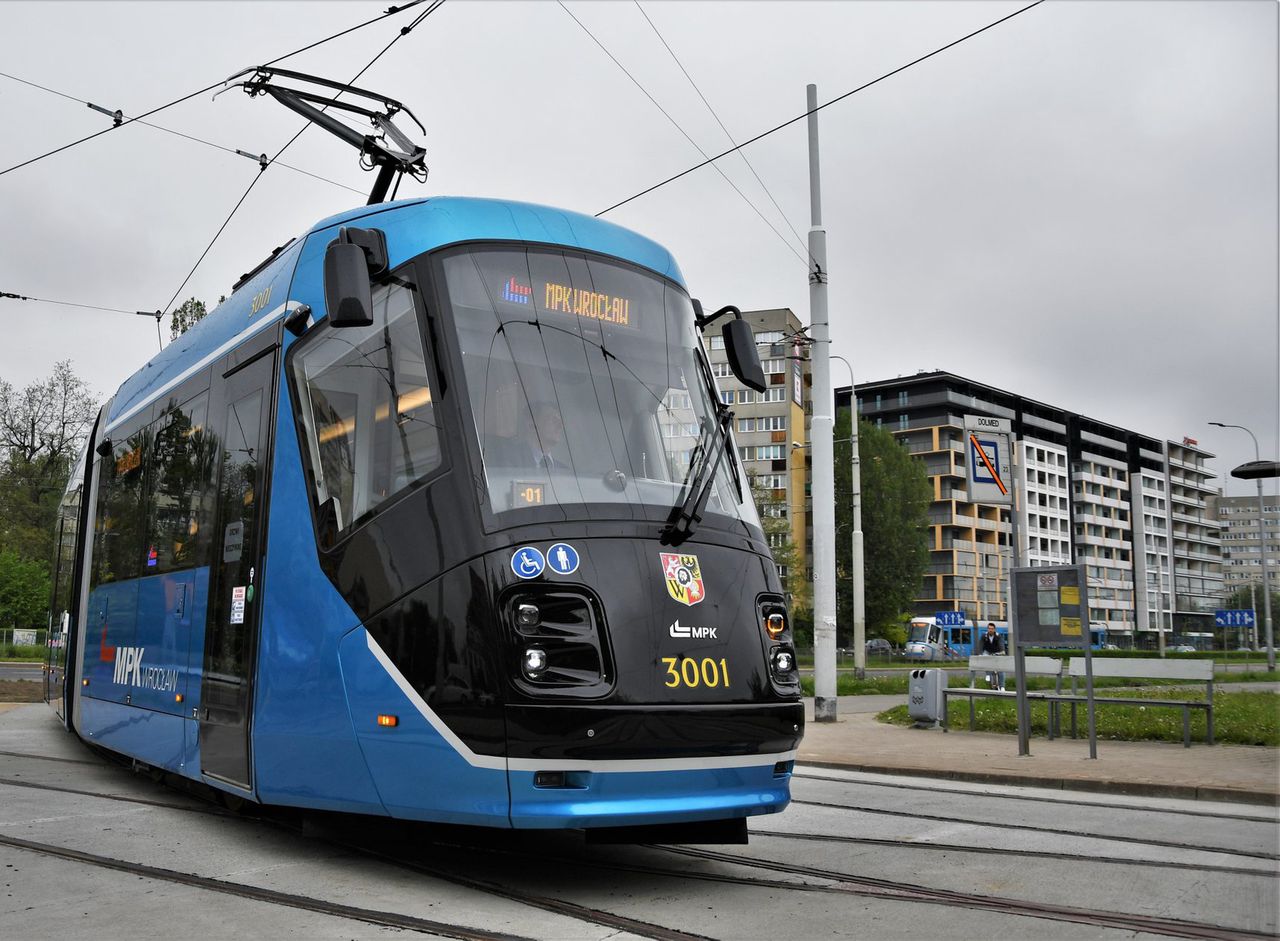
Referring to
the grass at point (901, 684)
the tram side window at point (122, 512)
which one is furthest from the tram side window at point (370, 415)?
the grass at point (901, 684)

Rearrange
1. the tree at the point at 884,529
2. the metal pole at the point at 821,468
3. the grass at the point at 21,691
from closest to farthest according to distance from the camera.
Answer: the metal pole at the point at 821,468 < the grass at the point at 21,691 < the tree at the point at 884,529

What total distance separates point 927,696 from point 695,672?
13.5 meters

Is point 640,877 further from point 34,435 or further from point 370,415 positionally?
point 34,435

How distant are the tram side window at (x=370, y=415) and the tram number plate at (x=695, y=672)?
1596 millimetres

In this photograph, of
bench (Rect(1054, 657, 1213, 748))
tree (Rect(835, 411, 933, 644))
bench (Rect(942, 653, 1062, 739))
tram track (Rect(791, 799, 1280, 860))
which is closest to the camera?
tram track (Rect(791, 799, 1280, 860))

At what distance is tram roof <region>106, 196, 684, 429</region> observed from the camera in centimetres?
714

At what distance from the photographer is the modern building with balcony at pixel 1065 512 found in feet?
373

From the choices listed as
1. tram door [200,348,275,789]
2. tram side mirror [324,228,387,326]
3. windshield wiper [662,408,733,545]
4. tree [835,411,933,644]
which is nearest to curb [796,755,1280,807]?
windshield wiper [662,408,733,545]

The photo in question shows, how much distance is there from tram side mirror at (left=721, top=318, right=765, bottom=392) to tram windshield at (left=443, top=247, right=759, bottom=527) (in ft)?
1.51

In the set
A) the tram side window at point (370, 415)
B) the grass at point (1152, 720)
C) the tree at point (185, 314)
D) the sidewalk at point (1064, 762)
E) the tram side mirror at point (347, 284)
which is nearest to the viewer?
the tram side mirror at point (347, 284)

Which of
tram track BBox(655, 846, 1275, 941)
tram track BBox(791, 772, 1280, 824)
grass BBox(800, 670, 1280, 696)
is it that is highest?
grass BBox(800, 670, 1280, 696)

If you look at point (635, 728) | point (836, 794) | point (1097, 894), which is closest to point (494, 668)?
point (635, 728)

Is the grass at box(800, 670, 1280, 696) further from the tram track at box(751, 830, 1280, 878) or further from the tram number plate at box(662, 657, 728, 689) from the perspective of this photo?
the tram number plate at box(662, 657, 728, 689)

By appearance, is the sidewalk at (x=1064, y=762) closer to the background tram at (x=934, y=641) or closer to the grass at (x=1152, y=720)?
the grass at (x=1152, y=720)
